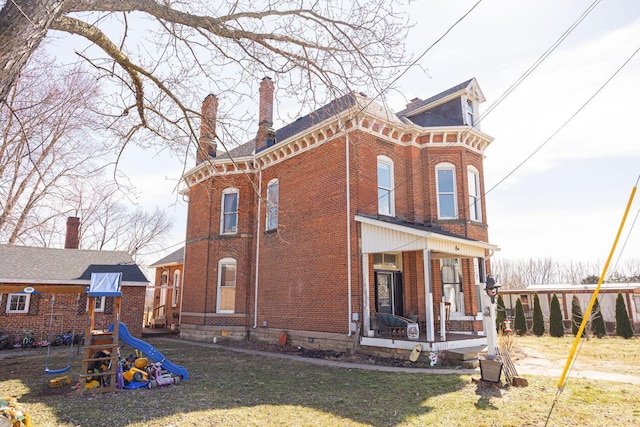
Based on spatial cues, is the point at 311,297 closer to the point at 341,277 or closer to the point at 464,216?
the point at 341,277

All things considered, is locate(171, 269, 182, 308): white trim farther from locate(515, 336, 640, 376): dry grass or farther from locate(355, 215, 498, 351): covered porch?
locate(515, 336, 640, 376): dry grass

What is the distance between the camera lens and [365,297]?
12.7m

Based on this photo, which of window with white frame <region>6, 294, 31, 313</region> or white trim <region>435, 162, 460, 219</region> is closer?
white trim <region>435, 162, 460, 219</region>

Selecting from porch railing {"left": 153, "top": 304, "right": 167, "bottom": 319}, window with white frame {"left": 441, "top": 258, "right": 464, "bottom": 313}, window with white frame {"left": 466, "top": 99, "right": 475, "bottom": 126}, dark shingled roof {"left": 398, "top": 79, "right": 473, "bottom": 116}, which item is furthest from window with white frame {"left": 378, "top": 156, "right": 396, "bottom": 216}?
porch railing {"left": 153, "top": 304, "right": 167, "bottom": 319}

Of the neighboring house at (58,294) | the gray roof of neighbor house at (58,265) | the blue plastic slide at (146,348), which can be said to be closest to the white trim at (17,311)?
the neighboring house at (58,294)

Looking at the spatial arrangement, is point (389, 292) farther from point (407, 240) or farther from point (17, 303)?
point (17, 303)

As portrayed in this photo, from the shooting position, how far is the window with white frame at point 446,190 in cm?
1516

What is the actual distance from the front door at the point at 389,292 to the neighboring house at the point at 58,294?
39.2ft

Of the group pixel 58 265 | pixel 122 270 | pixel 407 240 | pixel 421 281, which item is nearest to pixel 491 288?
pixel 407 240

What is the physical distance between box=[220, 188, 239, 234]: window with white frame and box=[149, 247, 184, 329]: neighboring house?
6.25 metres

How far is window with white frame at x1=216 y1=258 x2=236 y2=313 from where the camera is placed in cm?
1788

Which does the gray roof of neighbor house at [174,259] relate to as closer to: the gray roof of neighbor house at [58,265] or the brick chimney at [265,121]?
the gray roof of neighbor house at [58,265]

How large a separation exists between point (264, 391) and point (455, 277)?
914 cm

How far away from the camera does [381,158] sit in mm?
14602
